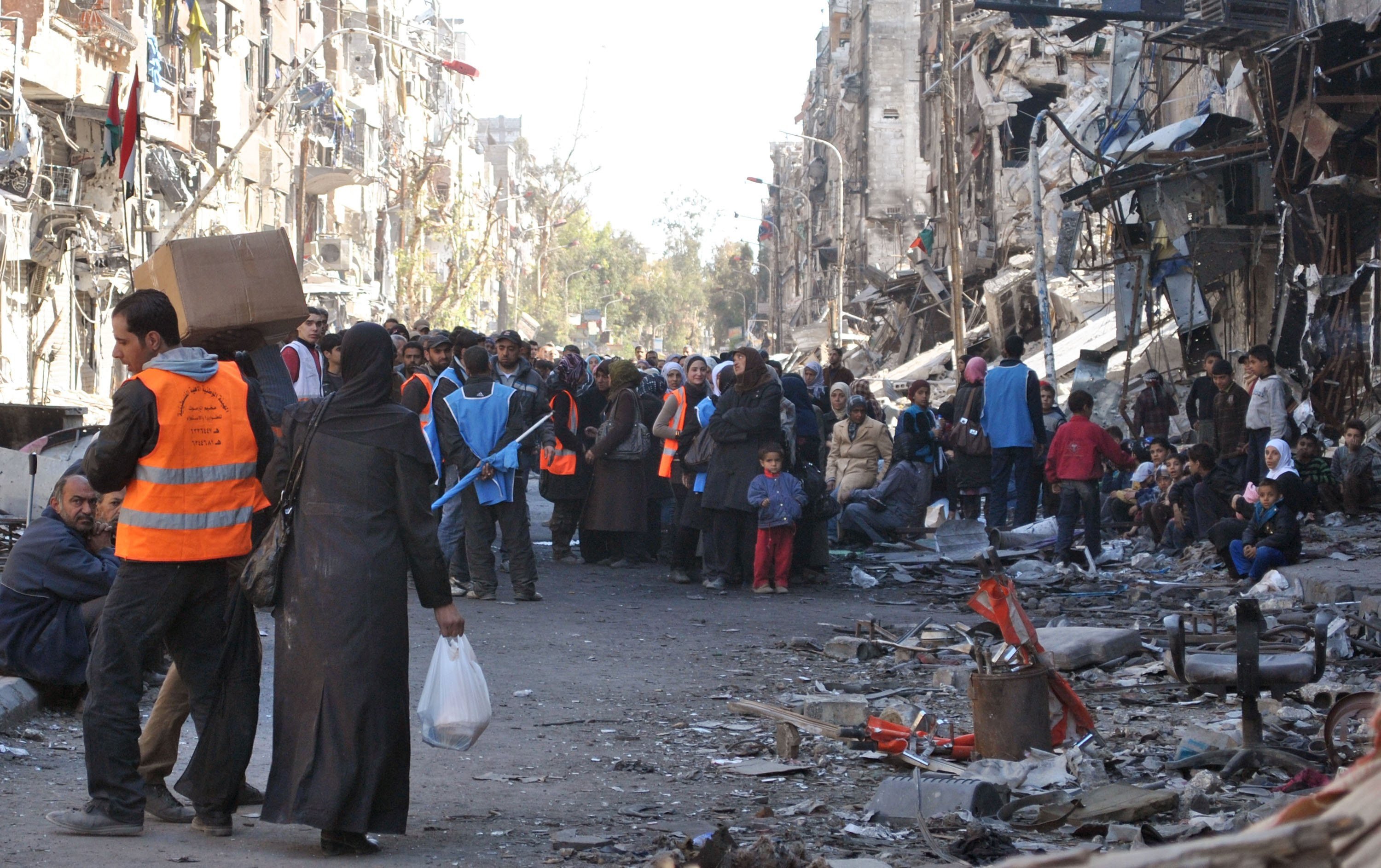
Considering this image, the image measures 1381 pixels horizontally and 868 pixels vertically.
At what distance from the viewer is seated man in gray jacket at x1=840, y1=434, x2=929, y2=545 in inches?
638

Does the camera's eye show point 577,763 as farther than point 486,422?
No

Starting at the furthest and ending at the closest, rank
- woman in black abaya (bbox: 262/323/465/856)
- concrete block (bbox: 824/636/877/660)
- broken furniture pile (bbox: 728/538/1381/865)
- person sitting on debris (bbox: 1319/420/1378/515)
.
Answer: person sitting on debris (bbox: 1319/420/1378/515) < concrete block (bbox: 824/636/877/660) < broken furniture pile (bbox: 728/538/1381/865) < woman in black abaya (bbox: 262/323/465/856)

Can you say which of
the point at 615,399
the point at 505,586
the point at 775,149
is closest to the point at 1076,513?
the point at 615,399

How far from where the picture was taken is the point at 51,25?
25.8 meters

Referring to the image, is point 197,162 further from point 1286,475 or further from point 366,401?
point 366,401

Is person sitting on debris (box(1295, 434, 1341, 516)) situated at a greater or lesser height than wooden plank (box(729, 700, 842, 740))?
greater

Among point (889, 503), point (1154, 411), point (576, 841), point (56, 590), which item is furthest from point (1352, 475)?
point (56, 590)

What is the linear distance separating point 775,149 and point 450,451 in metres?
107

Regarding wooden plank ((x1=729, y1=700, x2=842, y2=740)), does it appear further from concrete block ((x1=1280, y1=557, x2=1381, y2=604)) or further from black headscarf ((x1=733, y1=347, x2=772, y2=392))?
black headscarf ((x1=733, y1=347, x2=772, y2=392))

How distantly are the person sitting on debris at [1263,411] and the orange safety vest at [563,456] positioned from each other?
6035 mm

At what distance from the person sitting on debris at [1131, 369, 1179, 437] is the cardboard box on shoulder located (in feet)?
43.3

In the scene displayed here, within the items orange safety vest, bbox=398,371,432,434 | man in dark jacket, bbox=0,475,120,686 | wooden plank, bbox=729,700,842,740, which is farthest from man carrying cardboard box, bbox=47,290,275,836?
orange safety vest, bbox=398,371,432,434

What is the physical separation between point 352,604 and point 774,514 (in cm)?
716

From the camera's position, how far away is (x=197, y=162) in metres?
36.1
